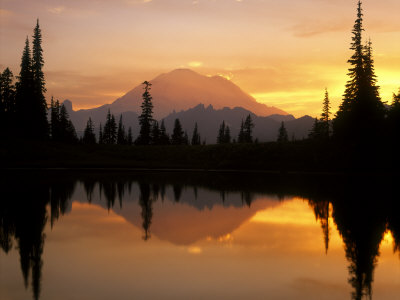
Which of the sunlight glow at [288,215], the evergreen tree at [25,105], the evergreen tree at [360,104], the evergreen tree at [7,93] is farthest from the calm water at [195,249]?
the evergreen tree at [7,93]

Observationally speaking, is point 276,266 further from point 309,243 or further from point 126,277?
point 126,277

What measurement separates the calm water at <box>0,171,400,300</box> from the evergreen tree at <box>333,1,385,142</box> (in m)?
35.3

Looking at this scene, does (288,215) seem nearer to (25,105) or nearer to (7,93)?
(25,105)

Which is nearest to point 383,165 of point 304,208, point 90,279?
point 304,208

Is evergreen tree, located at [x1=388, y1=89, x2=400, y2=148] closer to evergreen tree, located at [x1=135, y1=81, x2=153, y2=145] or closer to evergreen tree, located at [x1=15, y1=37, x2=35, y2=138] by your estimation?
evergreen tree, located at [x1=135, y1=81, x2=153, y2=145]

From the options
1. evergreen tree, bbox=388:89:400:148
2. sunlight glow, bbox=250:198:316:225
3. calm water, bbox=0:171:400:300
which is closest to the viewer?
calm water, bbox=0:171:400:300

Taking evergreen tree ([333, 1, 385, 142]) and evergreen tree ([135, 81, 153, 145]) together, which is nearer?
evergreen tree ([333, 1, 385, 142])

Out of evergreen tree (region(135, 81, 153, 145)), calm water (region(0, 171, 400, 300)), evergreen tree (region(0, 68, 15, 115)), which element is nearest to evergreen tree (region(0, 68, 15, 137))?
evergreen tree (region(0, 68, 15, 115))

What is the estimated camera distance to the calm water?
29.6ft

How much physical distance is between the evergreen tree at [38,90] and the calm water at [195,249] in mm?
50457

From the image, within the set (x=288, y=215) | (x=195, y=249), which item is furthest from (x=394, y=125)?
(x=195, y=249)

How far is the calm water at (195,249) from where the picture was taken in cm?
903

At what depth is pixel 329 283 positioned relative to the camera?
31.5 feet

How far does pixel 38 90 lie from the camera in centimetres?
7238
